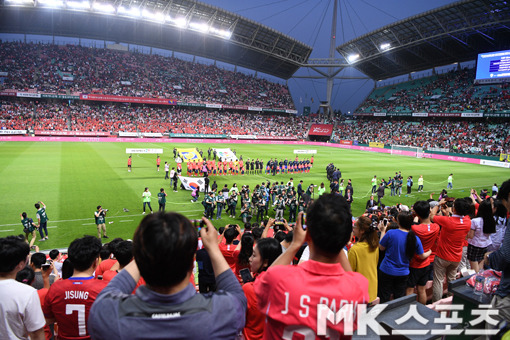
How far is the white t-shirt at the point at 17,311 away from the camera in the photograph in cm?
284

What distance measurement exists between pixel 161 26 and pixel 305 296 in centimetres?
6607

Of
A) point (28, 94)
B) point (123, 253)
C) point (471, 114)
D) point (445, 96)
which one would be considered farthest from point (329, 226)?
point (445, 96)

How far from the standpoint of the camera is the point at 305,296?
214 cm

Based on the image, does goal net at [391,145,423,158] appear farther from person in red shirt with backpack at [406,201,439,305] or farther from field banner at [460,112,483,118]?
person in red shirt with backpack at [406,201,439,305]

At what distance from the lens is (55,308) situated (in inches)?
135

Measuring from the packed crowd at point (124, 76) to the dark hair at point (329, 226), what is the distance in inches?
2610

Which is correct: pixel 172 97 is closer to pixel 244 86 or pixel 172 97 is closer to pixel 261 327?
pixel 244 86

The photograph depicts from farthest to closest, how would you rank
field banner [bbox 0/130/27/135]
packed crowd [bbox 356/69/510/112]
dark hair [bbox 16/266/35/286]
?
packed crowd [bbox 356/69/510/112], field banner [bbox 0/130/27/135], dark hair [bbox 16/266/35/286]

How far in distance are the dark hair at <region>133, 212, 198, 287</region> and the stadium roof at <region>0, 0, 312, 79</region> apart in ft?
198

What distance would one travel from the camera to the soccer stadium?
86.0 inches

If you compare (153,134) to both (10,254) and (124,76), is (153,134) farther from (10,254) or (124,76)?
(10,254)

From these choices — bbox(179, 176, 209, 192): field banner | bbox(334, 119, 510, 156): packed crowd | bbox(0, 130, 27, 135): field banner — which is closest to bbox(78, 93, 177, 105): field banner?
bbox(0, 130, 27, 135): field banner

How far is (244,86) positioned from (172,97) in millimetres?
21468

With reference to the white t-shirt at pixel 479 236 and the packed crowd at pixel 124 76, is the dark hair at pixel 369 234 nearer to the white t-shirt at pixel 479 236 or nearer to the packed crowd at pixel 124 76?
the white t-shirt at pixel 479 236
